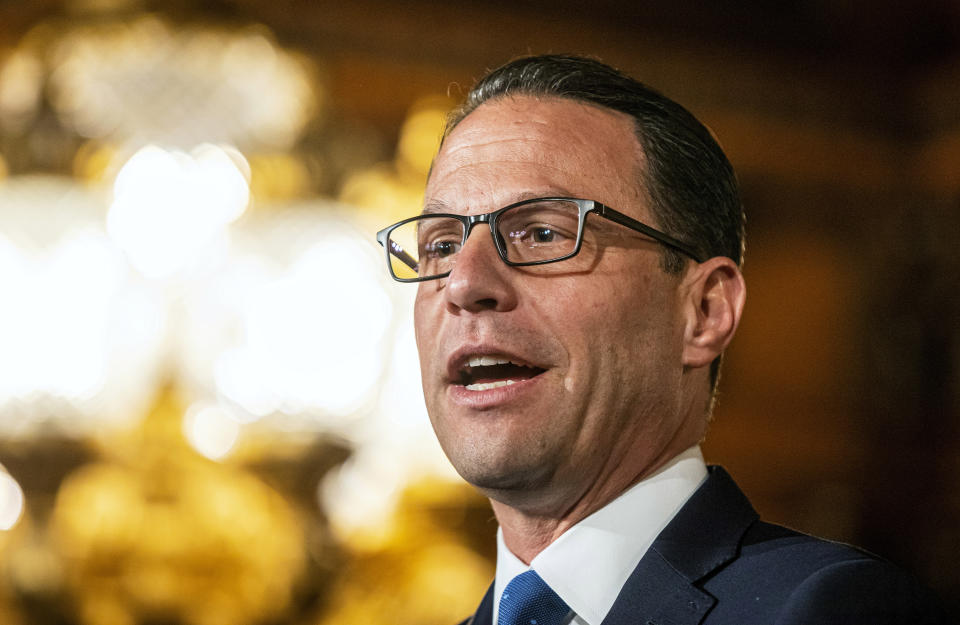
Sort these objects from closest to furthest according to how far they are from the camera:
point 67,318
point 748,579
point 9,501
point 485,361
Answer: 1. point 748,579
2. point 485,361
3. point 9,501
4. point 67,318

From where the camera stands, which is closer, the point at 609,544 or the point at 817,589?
the point at 817,589

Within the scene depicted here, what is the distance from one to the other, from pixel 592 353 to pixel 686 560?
28cm

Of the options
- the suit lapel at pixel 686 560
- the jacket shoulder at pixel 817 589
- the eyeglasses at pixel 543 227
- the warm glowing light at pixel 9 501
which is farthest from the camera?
the warm glowing light at pixel 9 501

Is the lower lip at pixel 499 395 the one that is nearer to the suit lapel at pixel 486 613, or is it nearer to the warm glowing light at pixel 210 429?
the suit lapel at pixel 486 613

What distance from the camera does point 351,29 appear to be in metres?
4.29

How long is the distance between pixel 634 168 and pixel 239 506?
2795 mm

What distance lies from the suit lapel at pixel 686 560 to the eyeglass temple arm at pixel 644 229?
32 centimetres

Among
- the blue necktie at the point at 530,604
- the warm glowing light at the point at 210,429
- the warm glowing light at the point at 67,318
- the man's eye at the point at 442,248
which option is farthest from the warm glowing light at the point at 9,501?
the blue necktie at the point at 530,604

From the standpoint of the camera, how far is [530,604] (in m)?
1.34

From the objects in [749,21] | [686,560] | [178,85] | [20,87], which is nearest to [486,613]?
[686,560]

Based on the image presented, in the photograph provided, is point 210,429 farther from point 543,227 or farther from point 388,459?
point 543,227

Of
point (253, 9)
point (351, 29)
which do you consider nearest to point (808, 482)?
point (351, 29)

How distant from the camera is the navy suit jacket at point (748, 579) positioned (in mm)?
1127

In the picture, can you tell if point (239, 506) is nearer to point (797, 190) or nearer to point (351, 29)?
point (351, 29)
